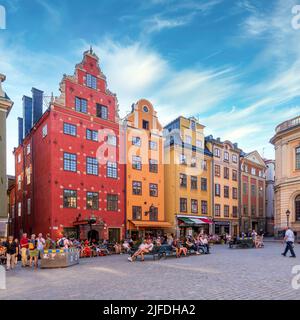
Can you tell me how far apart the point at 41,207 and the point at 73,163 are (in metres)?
4.93

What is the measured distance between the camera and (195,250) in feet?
69.9

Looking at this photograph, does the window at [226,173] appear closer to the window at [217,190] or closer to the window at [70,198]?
the window at [217,190]

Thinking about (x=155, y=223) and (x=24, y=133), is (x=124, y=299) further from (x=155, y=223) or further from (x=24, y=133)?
(x=24, y=133)

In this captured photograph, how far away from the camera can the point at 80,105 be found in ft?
92.5

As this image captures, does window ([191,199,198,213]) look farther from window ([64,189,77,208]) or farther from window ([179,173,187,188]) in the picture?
window ([64,189,77,208])

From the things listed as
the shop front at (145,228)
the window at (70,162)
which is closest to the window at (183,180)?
the shop front at (145,228)

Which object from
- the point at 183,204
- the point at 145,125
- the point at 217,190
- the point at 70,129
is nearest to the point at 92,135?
the point at 70,129

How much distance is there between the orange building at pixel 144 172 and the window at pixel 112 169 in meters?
1.52

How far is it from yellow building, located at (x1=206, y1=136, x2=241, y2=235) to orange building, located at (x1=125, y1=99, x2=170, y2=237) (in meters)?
10.0

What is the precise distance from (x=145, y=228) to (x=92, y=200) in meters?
7.47

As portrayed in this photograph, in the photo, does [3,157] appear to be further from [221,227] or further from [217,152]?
[221,227]

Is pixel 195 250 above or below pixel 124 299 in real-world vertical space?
below

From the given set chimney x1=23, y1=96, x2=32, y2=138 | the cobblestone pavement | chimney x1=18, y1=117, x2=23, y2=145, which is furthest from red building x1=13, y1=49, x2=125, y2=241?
the cobblestone pavement

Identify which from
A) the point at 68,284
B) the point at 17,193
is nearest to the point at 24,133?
the point at 17,193
